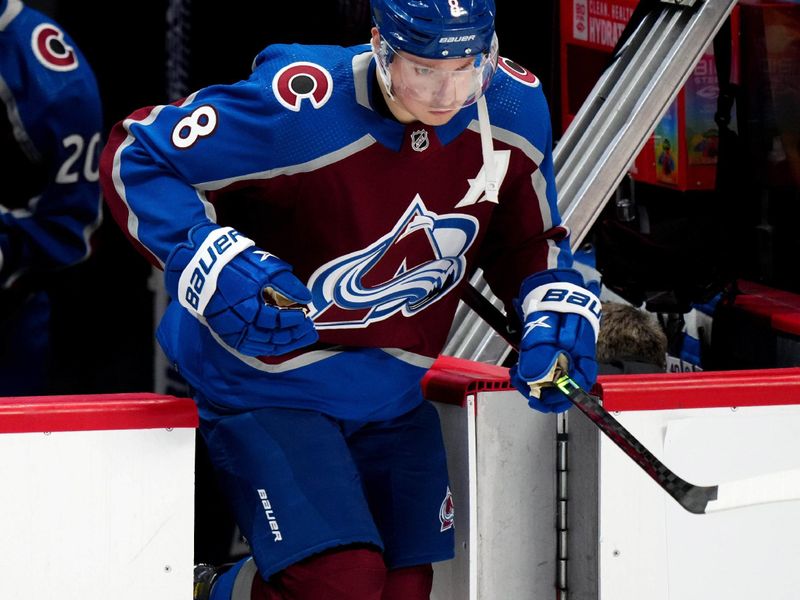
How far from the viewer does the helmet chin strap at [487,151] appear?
183cm

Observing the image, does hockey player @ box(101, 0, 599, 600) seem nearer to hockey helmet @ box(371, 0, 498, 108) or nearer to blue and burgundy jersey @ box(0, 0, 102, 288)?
hockey helmet @ box(371, 0, 498, 108)

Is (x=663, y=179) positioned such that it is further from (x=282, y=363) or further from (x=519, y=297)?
(x=282, y=363)

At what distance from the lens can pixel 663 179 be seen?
3.75 metres

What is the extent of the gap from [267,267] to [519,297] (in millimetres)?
486

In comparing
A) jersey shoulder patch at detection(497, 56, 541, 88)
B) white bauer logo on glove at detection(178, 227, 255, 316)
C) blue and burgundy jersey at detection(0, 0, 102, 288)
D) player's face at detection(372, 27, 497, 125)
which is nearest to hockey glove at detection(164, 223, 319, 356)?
white bauer logo on glove at detection(178, 227, 255, 316)

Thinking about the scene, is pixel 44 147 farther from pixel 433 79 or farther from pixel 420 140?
pixel 433 79

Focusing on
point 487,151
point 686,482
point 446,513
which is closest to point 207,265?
point 487,151

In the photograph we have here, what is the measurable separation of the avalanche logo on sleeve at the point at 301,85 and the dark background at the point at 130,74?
1.33 metres

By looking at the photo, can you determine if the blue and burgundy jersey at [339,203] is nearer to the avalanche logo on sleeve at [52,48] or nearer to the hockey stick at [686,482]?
the hockey stick at [686,482]

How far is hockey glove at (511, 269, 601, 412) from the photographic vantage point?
1806 mm

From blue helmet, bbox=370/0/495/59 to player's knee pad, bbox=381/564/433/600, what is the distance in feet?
2.44

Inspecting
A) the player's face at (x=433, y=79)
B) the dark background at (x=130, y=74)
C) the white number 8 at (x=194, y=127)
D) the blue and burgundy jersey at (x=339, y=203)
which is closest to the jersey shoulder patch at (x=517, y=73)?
the blue and burgundy jersey at (x=339, y=203)

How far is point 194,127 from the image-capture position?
1758 millimetres

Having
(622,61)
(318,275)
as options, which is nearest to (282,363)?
(318,275)
